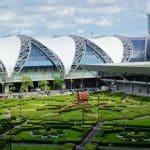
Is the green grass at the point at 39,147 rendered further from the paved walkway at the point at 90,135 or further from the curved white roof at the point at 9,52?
the curved white roof at the point at 9,52

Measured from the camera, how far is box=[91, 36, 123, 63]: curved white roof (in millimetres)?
132500

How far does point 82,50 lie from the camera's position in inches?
5054

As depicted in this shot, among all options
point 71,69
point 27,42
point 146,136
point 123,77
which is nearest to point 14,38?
point 27,42

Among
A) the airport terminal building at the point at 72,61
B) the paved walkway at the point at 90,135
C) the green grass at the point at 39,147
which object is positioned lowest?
the green grass at the point at 39,147

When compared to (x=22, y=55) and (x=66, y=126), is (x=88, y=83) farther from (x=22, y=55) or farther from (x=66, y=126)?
(x=66, y=126)

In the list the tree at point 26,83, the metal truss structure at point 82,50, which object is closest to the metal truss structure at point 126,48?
the metal truss structure at point 82,50

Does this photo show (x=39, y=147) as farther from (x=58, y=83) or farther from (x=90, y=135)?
(x=58, y=83)

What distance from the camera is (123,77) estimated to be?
110812 millimetres

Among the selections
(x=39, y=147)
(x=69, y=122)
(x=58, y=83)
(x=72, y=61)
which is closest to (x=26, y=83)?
(x=58, y=83)

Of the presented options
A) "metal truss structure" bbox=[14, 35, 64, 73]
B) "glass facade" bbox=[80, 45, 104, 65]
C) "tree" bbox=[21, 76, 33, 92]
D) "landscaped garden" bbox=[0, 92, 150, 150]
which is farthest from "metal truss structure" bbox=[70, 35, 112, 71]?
"landscaped garden" bbox=[0, 92, 150, 150]

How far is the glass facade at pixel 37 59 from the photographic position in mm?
121125

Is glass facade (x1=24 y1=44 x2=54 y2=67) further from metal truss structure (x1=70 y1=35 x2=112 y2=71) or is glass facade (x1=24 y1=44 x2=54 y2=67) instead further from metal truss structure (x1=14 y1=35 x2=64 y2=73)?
metal truss structure (x1=70 y1=35 x2=112 y2=71)

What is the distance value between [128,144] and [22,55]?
235 feet

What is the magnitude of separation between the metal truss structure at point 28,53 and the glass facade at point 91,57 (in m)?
7.02
